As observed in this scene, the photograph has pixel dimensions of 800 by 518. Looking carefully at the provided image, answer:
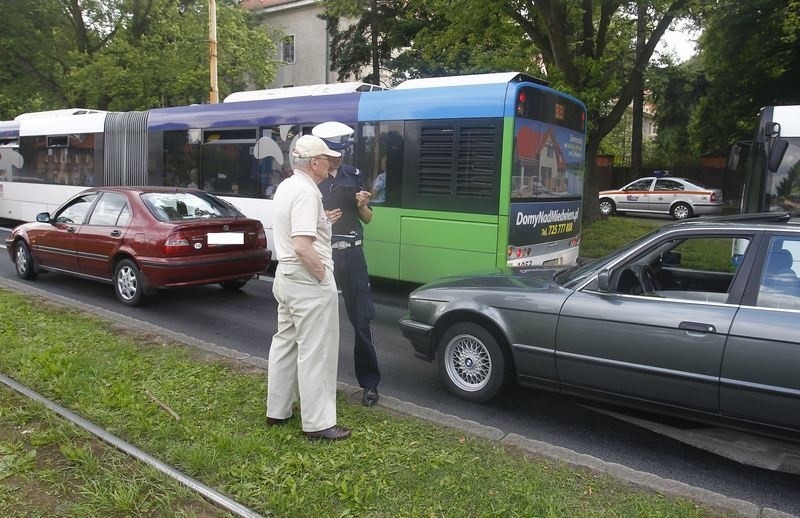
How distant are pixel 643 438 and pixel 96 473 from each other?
134 inches

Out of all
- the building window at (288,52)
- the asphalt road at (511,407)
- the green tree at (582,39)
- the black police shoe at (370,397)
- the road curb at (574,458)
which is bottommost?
the asphalt road at (511,407)

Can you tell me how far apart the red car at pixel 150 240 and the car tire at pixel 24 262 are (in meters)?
0.66

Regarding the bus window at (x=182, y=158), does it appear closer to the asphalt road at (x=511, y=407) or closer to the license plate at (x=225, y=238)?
the asphalt road at (x=511, y=407)

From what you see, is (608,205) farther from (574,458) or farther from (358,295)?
(574,458)

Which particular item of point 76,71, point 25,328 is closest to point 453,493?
point 25,328

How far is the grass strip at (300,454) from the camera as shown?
3.13 m

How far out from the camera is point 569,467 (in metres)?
3.51

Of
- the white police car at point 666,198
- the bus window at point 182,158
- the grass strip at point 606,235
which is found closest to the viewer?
the bus window at point 182,158

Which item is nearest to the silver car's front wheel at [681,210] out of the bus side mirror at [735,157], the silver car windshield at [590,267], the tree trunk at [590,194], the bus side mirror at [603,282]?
the tree trunk at [590,194]

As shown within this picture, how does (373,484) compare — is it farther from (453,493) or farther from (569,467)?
(569,467)

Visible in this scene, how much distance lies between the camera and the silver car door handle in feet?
12.4

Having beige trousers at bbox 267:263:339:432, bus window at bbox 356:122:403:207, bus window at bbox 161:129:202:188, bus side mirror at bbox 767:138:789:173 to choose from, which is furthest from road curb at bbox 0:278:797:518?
bus window at bbox 161:129:202:188

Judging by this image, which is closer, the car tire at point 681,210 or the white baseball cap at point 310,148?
the white baseball cap at point 310,148

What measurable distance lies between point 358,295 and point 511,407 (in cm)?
149
